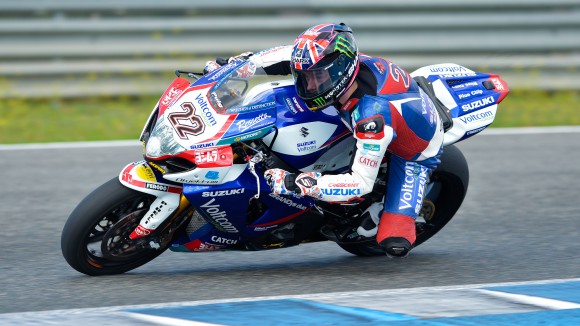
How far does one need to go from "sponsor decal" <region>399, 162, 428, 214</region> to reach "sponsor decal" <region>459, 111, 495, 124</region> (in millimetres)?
429

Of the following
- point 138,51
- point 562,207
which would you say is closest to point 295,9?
point 138,51

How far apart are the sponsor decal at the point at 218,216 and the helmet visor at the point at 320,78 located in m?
0.72

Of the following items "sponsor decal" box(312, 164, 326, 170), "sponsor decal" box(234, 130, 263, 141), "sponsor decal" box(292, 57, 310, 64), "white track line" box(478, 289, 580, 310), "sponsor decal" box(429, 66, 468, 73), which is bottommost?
"white track line" box(478, 289, 580, 310)

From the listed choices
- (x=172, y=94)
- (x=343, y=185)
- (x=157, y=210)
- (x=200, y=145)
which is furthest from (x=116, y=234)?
(x=343, y=185)

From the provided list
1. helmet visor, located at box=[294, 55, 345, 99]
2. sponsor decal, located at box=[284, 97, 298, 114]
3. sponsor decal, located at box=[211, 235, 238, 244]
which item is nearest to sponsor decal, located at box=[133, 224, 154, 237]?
sponsor decal, located at box=[211, 235, 238, 244]

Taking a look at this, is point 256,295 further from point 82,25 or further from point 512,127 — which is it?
point 82,25

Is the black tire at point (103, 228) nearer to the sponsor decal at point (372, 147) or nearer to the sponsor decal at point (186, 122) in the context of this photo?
the sponsor decal at point (186, 122)

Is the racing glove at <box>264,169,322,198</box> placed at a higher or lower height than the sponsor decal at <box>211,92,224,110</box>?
lower

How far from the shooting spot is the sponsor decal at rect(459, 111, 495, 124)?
5547 millimetres

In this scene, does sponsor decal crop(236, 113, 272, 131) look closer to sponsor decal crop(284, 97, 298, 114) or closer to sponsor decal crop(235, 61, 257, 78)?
sponsor decal crop(284, 97, 298, 114)

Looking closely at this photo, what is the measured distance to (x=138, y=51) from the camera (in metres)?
10.3

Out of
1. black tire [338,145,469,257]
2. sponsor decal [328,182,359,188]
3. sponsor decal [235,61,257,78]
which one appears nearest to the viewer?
sponsor decal [328,182,359,188]

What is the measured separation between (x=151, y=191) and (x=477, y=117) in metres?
1.91

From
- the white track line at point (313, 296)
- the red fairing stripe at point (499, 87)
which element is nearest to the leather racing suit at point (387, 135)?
the white track line at point (313, 296)
